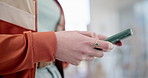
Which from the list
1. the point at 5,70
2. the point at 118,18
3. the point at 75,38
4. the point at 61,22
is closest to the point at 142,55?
the point at 118,18

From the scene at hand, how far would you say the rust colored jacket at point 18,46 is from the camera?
268mm

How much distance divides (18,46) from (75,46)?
4.9 inches

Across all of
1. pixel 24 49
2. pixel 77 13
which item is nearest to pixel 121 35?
pixel 24 49

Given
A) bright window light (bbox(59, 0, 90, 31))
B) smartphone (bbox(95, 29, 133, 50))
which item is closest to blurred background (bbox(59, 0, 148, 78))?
bright window light (bbox(59, 0, 90, 31))

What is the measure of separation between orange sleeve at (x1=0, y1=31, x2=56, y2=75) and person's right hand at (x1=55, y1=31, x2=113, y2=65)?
18mm

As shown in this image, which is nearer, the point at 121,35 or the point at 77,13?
the point at 121,35

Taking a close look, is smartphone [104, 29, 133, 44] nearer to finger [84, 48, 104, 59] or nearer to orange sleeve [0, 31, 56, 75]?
finger [84, 48, 104, 59]

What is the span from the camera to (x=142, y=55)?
50.6 inches

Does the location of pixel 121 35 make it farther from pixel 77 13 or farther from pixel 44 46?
pixel 77 13

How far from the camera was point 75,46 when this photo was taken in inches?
12.1

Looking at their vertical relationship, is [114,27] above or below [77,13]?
below

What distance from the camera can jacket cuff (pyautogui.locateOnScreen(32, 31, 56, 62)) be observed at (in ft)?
0.91

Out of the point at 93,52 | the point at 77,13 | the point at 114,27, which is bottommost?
the point at 93,52

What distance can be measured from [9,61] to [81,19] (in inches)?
48.8
